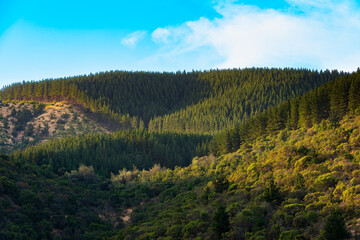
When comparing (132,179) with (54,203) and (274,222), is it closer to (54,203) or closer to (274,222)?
(54,203)

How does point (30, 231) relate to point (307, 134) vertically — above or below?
below

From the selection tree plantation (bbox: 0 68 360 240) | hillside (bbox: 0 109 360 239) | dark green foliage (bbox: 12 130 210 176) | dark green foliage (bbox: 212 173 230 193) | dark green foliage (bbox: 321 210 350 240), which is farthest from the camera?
dark green foliage (bbox: 12 130 210 176)

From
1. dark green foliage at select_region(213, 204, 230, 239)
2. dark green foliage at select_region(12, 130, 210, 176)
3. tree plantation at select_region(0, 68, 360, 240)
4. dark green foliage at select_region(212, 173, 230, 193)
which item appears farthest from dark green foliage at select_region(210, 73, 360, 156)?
dark green foliage at select_region(213, 204, 230, 239)

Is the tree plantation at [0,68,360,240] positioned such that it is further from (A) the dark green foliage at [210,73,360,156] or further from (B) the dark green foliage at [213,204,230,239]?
(A) the dark green foliage at [210,73,360,156]

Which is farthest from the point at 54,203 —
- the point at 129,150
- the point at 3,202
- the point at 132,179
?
the point at 129,150

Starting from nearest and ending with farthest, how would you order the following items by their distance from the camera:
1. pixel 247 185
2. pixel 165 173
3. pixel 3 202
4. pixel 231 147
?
pixel 247 185, pixel 3 202, pixel 165 173, pixel 231 147

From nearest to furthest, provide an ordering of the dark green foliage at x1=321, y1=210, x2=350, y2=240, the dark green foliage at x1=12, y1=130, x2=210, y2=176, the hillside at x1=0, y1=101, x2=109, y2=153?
1. the dark green foliage at x1=321, y1=210, x2=350, y2=240
2. the dark green foliage at x1=12, y1=130, x2=210, y2=176
3. the hillside at x1=0, y1=101, x2=109, y2=153

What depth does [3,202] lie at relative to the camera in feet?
199

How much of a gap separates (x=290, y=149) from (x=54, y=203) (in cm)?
4604

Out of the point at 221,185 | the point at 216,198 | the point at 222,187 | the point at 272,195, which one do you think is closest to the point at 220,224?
the point at 272,195

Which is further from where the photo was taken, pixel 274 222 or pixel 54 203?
pixel 54 203

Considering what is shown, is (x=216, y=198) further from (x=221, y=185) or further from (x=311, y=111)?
(x=311, y=111)

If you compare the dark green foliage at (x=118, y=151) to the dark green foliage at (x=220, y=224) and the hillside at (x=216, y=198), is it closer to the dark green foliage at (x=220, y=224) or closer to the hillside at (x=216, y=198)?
the hillside at (x=216, y=198)

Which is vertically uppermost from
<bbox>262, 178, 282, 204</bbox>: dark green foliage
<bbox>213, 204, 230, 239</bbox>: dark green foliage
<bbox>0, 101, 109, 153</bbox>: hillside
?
<bbox>0, 101, 109, 153</bbox>: hillside
